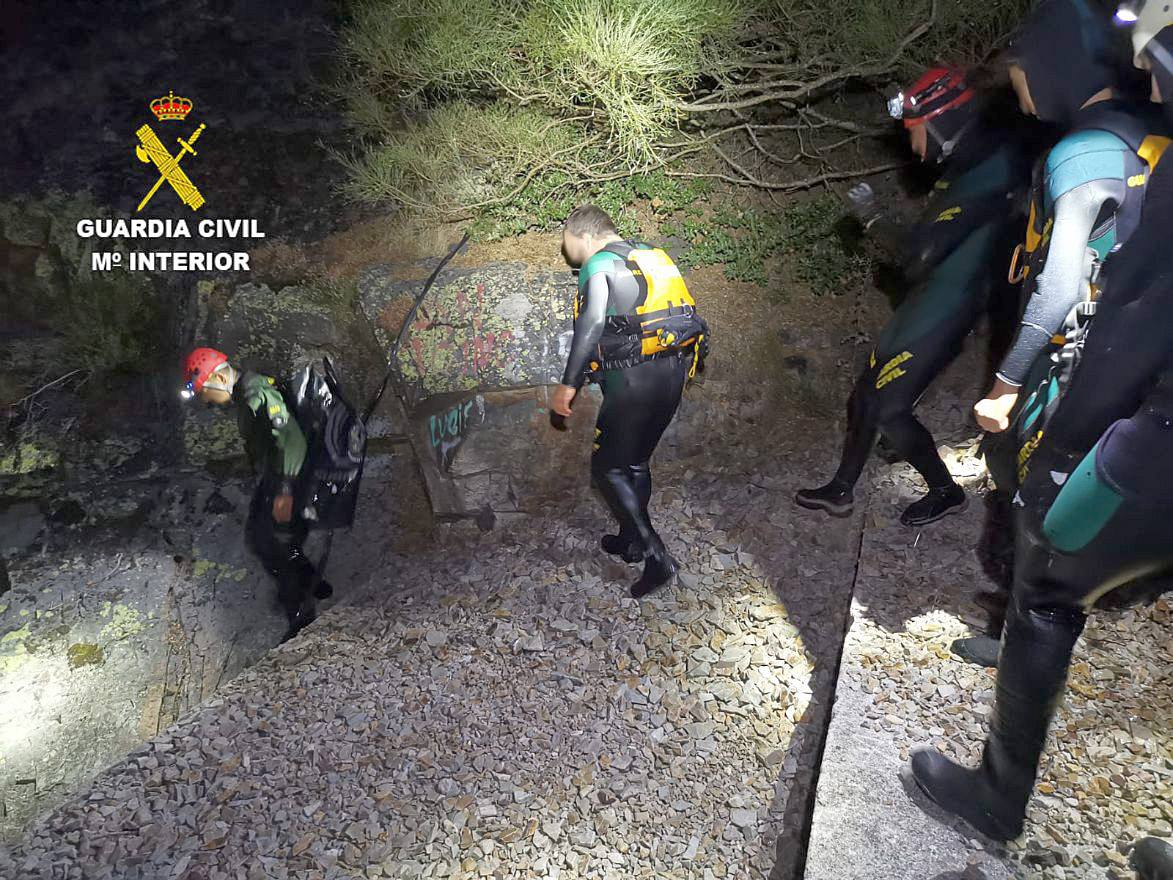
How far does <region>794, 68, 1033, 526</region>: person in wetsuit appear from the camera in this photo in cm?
309

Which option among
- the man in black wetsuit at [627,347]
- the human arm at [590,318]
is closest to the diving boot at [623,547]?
the man in black wetsuit at [627,347]

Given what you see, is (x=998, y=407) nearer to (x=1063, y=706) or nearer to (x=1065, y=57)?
(x=1065, y=57)

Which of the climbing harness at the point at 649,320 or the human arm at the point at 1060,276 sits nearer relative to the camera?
the human arm at the point at 1060,276

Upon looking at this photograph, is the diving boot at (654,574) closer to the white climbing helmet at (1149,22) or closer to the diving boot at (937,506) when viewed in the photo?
the diving boot at (937,506)

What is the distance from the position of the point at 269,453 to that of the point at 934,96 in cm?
430

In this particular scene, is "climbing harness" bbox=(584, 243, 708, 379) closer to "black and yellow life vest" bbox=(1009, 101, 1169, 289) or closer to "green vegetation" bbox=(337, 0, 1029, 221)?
"black and yellow life vest" bbox=(1009, 101, 1169, 289)

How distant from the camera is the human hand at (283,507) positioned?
182 inches

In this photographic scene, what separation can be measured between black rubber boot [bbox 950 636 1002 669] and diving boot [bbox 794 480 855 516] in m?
1.23

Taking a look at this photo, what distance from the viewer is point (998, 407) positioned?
7.04 ft

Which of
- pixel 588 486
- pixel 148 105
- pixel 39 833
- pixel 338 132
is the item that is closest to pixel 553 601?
pixel 588 486

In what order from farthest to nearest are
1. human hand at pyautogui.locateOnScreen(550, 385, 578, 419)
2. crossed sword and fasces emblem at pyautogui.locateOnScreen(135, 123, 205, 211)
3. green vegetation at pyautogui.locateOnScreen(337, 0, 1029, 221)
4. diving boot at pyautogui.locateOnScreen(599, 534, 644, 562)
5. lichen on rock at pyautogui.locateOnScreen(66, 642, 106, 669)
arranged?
crossed sword and fasces emblem at pyautogui.locateOnScreen(135, 123, 205, 211), lichen on rock at pyautogui.locateOnScreen(66, 642, 106, 669), green vegetation at pyautogui.locateOnScreen(337, 0, 1029, 221), diving boot at pyautogui.locateOnScreen(599, 534, 644, 562), human hand at pyautogui.locateOnScreen(550, 385, 578, 419)

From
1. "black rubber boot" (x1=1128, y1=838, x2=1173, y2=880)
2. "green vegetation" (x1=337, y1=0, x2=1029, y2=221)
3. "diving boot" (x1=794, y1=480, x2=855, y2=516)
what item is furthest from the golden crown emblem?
"black rubber boot" (x1=1128, y1=838, x2=1173, y2=880)

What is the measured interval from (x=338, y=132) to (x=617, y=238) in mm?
4244

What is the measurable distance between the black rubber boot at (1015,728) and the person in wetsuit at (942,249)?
1727 mm
